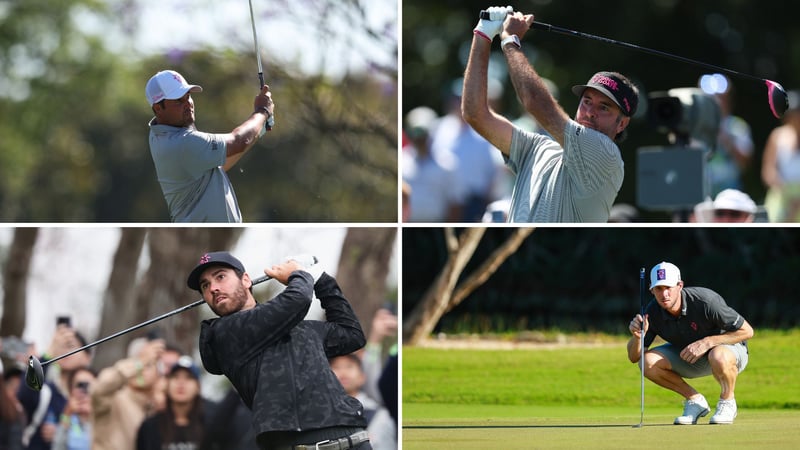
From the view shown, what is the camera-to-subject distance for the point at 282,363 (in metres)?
5.40

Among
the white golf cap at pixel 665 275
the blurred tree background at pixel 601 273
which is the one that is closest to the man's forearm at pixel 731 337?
the blurred tree background at pixel 601 273

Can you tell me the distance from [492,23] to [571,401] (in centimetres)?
160

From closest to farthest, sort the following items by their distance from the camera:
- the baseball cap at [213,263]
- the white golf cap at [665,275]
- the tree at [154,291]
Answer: the baseball cap at [213,263] → the white golf cap at [665,275] → the tree at [154,291]

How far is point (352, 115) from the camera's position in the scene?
13.4 meters

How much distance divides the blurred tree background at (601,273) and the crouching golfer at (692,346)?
0.13 m

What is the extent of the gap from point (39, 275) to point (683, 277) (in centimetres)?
463

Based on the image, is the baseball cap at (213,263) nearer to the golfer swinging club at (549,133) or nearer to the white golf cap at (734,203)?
the golfer swinging club at (549,133)

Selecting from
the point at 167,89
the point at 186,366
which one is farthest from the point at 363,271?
the point at 167,89

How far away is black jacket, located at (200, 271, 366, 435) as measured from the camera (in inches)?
211

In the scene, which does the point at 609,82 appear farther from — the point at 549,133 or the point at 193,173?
the point at 193,173

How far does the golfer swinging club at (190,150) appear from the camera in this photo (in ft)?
21.0

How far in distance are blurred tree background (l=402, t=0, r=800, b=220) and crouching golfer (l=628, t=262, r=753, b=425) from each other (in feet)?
40.5

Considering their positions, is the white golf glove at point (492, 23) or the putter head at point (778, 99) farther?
the putter head at point (778, 99)

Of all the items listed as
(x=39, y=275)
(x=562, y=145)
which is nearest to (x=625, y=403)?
(x=562, y=145)
